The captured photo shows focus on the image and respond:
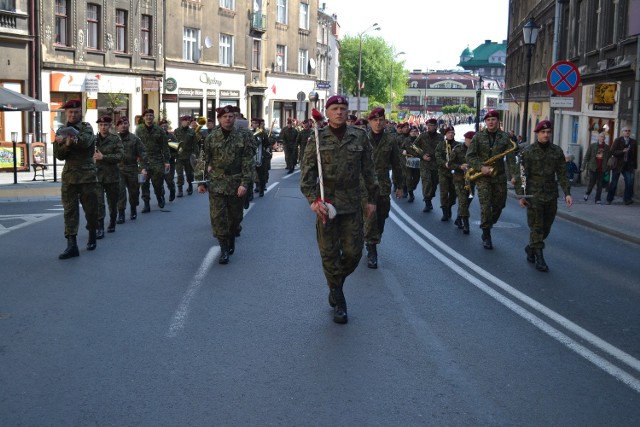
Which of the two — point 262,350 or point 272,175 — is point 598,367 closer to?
point 262,350

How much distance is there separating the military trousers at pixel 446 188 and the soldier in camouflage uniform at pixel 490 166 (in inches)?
145

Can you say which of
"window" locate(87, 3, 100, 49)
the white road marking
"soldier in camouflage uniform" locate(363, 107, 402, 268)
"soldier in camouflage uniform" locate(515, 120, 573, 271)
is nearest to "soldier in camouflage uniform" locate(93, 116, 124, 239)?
"soldier in camouflage uniform" locate(363, 107, 402, 268)

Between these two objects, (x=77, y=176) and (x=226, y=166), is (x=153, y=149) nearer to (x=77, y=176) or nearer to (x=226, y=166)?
(x=77, y=176)

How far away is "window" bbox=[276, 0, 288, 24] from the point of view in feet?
188

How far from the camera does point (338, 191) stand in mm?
7590

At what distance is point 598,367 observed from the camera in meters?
6.16

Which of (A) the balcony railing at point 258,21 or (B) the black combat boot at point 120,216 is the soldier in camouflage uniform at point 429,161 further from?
(A) the balcony railing at point 258,21

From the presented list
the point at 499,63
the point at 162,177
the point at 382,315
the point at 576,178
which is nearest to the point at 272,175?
the point at 576,178

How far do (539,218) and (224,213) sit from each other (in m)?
3.94

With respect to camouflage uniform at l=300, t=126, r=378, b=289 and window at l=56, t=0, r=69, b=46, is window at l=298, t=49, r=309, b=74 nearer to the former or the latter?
window at l=56, t=0, r=69, b=46

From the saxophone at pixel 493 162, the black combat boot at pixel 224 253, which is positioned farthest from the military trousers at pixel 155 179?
the saxophone at pixel 493 162

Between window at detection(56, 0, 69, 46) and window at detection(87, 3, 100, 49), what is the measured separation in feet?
5.10

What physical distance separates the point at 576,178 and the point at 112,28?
2049cm

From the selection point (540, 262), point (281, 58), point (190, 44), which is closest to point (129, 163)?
point (540, 262)
